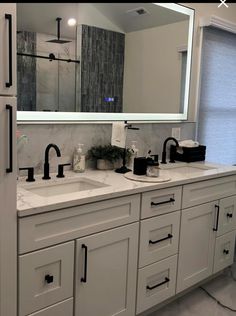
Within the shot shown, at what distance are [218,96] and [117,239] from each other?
2.12 metres

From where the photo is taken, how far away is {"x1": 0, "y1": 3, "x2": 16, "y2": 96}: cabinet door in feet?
4.44

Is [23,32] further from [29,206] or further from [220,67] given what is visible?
[220,67]

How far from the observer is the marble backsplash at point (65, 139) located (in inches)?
84.3

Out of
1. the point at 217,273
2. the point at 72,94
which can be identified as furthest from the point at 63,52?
the point at 217,273

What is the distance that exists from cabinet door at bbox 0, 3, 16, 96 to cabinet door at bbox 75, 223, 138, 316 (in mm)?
806

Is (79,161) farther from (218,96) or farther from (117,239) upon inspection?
(218,96)

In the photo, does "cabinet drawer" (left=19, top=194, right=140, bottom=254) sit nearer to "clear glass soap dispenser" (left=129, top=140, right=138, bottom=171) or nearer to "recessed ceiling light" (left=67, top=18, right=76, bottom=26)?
"clear glass soap dispenser" (left=129, top=140, right=138, bottom=171)

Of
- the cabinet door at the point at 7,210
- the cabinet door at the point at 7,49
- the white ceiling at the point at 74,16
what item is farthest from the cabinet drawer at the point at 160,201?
the white ceiling at the point at 74,16

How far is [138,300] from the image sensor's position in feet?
6.93

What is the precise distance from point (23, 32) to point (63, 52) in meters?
0.29

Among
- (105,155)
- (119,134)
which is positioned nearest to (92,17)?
(119,134)

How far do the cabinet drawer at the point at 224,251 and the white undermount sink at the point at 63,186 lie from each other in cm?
114

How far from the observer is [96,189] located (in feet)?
6.14

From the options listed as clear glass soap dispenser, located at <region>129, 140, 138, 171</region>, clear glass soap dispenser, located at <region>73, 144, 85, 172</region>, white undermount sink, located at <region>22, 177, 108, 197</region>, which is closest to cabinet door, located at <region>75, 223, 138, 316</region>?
white undermount sink, located at <region>22, 177, 108, 197</region>
